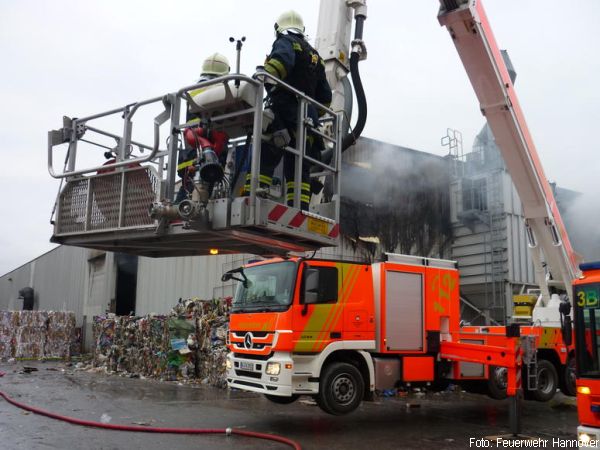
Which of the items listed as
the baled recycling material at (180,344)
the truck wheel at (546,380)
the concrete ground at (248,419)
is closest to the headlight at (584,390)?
the concrete ground at (248,419)

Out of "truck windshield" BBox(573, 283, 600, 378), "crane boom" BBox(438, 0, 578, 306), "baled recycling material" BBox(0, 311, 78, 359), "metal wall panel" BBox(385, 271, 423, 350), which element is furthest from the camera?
"baled recycling material" BBox(0, 311, 78, 359)

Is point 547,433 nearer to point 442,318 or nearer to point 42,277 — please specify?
point 442,318

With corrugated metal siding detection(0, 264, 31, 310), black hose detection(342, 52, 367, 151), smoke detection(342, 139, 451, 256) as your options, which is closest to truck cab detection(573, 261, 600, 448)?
black hose detection(342, 52, 367, 151)

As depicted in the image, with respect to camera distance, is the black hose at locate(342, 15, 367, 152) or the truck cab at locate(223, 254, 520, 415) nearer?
the black hose at locate(342, 15, 367, 152)

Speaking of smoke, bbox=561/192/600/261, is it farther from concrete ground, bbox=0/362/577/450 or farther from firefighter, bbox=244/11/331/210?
firefighter, bbox=244/11/331/210

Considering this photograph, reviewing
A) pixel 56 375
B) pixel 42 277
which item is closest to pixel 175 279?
pixel 56 375

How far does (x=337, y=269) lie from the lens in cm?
828

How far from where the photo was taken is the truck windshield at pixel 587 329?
17.1 ft

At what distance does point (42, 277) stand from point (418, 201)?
27.0m

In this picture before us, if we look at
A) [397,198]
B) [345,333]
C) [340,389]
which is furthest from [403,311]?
[397,198]

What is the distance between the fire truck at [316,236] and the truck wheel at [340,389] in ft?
0.07

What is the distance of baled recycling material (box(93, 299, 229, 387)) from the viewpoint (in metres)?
13.5

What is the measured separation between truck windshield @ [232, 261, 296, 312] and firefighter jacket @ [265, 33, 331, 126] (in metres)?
3.09

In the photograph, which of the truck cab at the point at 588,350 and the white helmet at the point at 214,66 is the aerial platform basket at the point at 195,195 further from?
the truck cab at the point at 588,350
